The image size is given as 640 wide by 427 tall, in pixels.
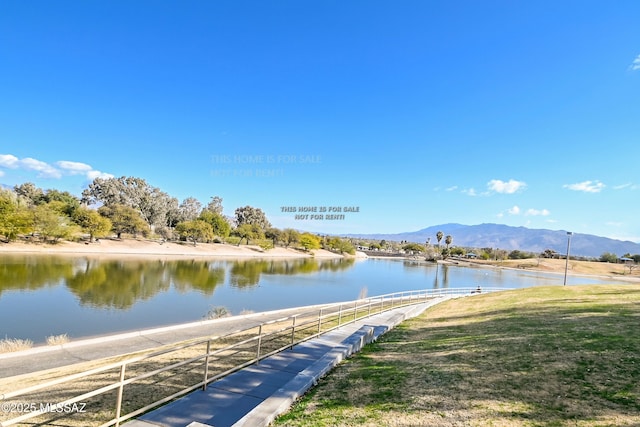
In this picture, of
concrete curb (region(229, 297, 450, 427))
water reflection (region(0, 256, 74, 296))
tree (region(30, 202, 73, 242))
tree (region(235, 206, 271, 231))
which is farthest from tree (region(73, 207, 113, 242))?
tree (region(235, 206, 271, 231))

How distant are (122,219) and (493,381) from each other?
75.5 m

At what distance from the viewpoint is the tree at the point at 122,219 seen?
2726 inches

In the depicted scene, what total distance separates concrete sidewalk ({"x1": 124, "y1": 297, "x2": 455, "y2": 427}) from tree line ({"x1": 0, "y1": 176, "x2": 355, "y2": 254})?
58.3m

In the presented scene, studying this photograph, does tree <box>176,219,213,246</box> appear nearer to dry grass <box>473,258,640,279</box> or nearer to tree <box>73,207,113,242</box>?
tree <box>73,207,113,242</box>

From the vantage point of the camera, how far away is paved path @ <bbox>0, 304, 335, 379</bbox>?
10.2m

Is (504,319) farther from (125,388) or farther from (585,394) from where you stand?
(125,388)

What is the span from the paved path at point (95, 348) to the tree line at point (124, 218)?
49658 millimetres

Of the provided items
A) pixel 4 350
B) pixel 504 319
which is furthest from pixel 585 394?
pixel 4 350

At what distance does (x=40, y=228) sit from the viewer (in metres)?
53.6

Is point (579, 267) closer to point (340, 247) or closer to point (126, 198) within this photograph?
point (340, 247)

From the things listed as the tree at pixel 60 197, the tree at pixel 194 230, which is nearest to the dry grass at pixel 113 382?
the tree at pixel 194 230

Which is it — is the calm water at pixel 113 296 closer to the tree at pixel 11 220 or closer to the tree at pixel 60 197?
the tree at pixel 11 220

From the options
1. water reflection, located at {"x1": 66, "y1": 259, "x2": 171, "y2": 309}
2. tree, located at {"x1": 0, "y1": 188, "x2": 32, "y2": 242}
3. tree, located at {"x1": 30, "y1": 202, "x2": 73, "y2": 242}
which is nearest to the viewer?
water reflection, located at {"x1": 66, "y1": 259, "x2": 171, "y2": 309}

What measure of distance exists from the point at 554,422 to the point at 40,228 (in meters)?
66.0
